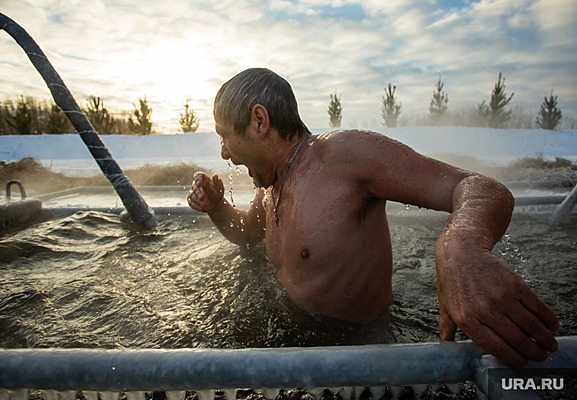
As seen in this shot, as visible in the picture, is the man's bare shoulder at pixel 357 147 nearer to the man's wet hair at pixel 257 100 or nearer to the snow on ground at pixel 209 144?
the man's wet hair at pixel 257 100

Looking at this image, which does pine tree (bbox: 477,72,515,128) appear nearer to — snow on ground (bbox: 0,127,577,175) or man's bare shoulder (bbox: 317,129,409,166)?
snow on ground (bbox: 0,127,577,175)

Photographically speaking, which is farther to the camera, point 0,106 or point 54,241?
point 0,106

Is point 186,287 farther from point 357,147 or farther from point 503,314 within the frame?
point 503,314

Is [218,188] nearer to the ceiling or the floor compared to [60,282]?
nearer to the ceiling

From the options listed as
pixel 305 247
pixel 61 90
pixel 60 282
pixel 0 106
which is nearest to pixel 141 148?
pixel 0 106

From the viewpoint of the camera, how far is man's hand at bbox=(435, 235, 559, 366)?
0.73 m

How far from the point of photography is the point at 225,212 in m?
2.59

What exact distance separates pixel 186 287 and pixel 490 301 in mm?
1930

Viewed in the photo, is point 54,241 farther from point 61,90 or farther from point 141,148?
point 141,148

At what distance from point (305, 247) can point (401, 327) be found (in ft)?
2.20

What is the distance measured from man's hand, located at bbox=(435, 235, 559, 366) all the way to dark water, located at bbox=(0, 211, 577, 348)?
94 centimetres

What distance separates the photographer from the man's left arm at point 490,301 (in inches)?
28.9

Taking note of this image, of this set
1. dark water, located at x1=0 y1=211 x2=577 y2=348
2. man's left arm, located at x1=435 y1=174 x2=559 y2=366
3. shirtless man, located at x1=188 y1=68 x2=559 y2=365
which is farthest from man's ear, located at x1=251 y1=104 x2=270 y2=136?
man's left arm, located at x1=435 y1=174 x2=559 y2=366

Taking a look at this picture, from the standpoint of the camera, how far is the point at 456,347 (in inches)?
32.4
